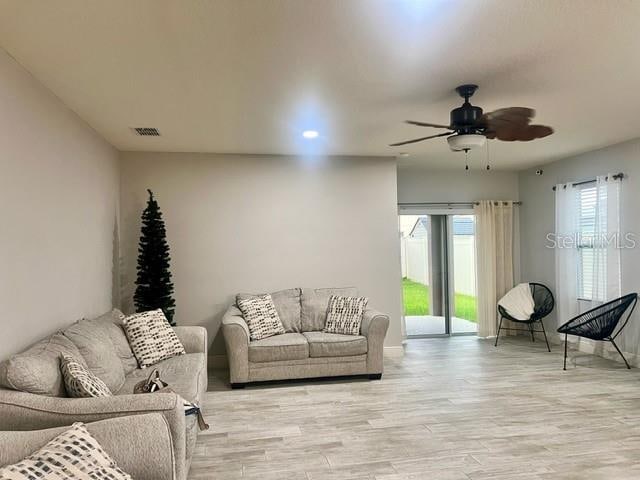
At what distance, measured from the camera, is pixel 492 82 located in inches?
127

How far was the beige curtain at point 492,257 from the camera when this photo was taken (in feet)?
23.1

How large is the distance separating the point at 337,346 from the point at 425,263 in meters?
2.88

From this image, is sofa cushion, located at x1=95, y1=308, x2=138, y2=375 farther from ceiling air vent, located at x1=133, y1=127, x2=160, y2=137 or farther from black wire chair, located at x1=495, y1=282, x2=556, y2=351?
black wire chair, located at x1=495, y1=282, x2=556, y2=351

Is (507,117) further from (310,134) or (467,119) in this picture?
(310,134)

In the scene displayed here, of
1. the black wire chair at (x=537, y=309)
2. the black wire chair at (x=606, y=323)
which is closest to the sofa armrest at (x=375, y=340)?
the black wire chair at (x=606, y=323)

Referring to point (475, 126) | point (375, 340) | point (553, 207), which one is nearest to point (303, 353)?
point (375, 340)

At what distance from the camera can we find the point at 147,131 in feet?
14.7

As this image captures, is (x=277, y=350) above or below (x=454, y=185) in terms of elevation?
below

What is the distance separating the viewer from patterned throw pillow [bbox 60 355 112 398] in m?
2.53

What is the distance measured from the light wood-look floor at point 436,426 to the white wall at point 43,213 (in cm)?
145

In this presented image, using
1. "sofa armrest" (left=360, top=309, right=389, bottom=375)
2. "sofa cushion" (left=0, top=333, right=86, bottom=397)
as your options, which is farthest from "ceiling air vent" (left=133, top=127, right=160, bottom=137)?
"sofa armrest" (left=360, top=309, right=389, bottom=375)

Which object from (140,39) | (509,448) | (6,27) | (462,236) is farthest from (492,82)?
(462,236)

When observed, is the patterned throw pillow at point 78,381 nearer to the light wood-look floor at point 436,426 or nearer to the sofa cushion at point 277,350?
the light wood-look floor at point 436,426

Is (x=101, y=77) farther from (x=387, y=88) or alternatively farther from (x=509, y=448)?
(x=509, y=448)
